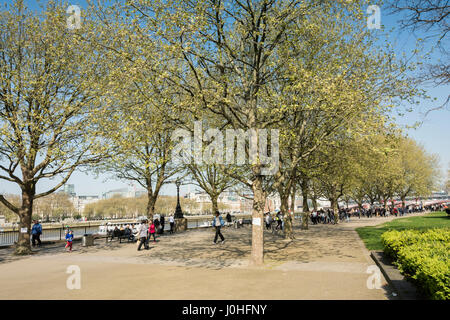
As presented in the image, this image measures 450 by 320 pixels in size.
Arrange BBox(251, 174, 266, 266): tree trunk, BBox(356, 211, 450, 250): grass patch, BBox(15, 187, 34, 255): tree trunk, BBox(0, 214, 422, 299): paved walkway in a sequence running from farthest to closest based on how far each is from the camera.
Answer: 1. BBox(15, 187, 34, 255): tree trunk
2. BBox(356, 211, 450, 250): grass patch
3. BBox(251, 174, 266, 266): tree trunk
4. BBox(0, 214, 422, 299): paved walkway

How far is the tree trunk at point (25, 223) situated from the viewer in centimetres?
1605

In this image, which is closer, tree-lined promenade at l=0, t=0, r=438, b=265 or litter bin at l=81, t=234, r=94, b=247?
tree-lined promenade at l=0, t=0, r=438, b=265

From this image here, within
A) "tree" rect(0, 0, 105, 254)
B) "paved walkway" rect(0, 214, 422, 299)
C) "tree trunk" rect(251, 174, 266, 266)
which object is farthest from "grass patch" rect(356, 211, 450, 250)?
"tree" rect(0, 0, 105, 254)

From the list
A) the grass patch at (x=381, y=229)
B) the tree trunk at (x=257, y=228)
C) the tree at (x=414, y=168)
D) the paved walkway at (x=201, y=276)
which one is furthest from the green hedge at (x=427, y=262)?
the tree at (x=414, y=168)

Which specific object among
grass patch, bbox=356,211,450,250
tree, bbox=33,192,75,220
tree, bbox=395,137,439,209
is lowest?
tree, bbox=33,192,75,220

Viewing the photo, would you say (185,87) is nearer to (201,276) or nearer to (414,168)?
(201,276)

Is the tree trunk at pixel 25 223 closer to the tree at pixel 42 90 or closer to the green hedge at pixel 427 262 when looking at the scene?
the tree at pixel 42 90

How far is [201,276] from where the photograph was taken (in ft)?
30.7

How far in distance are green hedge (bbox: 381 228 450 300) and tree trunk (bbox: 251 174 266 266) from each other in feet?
13.0

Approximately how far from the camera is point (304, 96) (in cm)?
1302

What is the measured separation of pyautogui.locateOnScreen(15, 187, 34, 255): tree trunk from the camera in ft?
52.6

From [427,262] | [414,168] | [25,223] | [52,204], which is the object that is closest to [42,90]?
[25,223]

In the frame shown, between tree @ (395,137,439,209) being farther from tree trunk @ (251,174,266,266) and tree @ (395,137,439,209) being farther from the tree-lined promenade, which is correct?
tree trunk @ (251,174,266,266)

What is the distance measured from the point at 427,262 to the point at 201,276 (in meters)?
5.70
